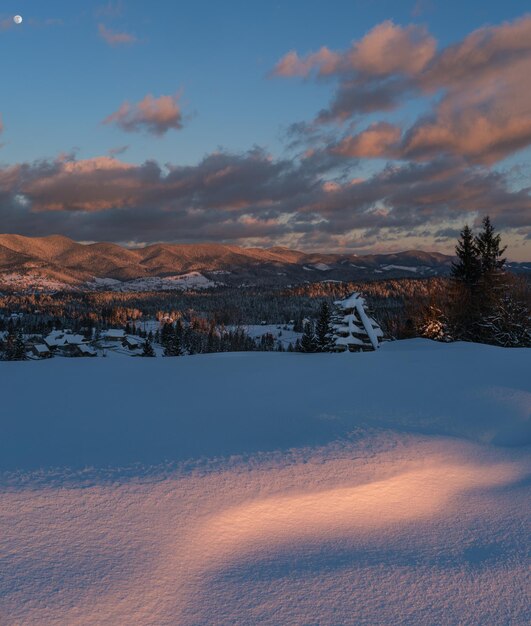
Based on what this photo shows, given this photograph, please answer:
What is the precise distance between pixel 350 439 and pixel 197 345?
93.7 metres

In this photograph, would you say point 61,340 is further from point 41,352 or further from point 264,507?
point 264,507

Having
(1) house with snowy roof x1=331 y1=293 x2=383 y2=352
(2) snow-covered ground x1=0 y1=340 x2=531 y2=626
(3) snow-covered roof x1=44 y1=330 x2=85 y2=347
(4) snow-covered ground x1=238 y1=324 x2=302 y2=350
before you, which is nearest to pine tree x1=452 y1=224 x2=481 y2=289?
(1) house with snowy roof x1=331 y1=293 x2=383 y2=352

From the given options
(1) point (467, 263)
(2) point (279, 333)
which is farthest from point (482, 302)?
(2) point (279, 333)

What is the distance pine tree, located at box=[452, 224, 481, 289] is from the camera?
102 feet

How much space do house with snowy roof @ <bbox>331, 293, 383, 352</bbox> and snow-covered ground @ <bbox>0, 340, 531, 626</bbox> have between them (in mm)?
17659

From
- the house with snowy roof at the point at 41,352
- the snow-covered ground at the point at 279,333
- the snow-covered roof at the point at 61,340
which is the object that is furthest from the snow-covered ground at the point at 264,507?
the snow-covered ground at the point at 279,333

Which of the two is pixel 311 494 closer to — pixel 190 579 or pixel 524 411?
pixel 190 579

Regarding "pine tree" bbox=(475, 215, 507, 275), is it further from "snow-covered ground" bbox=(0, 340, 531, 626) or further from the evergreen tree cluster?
"snow-covered ground" bbox=(0, 340, 531, 626)

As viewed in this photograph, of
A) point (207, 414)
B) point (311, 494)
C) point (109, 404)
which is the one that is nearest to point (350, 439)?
point (311, 494)

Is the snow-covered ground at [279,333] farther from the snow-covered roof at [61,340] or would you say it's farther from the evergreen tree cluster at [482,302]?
the evergreen tree cluster at [482,302]

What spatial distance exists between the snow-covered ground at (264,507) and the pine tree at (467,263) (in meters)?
24.6

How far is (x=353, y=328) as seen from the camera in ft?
89.6

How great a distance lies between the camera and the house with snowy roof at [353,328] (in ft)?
88.5

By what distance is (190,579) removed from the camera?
3.66 metres
